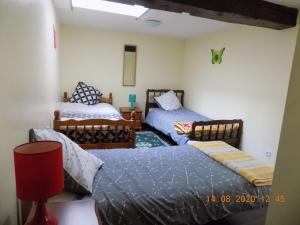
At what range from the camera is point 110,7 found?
3182mm

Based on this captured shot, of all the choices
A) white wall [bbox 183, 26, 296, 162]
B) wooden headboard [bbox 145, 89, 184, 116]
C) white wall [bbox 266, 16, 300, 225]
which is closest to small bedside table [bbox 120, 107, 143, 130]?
wooden headboard [bbox 145, 89, 184, 116]

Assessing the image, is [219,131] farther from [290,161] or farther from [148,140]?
[290,161]

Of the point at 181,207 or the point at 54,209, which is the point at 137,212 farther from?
the point at 54,209

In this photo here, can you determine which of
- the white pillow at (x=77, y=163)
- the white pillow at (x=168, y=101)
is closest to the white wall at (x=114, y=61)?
the white pillow at (x=168, y=101)

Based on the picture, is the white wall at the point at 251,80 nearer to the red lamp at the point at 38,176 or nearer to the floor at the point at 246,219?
the floor at the point at 246,219

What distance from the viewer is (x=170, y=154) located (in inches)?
93.4

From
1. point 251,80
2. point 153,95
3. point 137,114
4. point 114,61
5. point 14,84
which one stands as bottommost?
point 137,114

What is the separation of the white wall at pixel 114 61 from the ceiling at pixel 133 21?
0.35 m

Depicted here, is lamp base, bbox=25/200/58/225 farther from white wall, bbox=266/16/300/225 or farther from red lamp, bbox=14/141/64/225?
white wall, bbox=266/16/300/225

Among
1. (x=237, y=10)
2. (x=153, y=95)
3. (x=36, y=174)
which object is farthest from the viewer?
(x=153, y=95)

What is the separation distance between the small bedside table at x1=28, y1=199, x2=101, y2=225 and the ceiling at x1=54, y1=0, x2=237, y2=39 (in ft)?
9.00

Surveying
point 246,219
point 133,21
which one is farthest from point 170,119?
point 246,219

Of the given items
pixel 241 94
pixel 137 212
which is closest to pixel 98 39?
pixel 241 94

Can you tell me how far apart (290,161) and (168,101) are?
4566 millimetres
